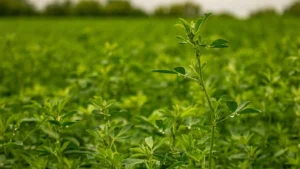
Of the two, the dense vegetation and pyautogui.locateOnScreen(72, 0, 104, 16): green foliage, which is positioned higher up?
pyautogui.locateOnScreen(72, 0, 104, 16): green foliage

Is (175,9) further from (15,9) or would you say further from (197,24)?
(197,24)

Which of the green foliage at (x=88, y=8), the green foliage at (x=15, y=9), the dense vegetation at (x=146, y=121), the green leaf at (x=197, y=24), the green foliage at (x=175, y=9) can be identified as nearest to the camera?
the green leaf at (x=197, y=24)

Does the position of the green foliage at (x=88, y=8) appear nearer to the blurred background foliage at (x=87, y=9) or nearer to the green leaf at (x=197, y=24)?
the blurred background foliage at (x=87, y=9)

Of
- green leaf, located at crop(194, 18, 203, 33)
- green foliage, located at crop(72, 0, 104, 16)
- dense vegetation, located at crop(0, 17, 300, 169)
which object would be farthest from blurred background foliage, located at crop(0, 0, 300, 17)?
green leaf, located at crop(194, 18, 203, 33)

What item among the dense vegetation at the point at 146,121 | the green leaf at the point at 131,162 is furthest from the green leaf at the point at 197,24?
the green leaf at the point at 131,162

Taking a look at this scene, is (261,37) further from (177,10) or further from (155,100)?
(177,10)

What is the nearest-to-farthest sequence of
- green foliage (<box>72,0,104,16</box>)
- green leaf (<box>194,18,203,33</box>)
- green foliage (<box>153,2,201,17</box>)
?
green leaf (<box>194,18,203,33</box>), green foliage (<box>72,0,104,16</box>), green foliage (<box>153,2,201,17</box>)

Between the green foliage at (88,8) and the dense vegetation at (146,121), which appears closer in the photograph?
the dense vegetation at (146,121)

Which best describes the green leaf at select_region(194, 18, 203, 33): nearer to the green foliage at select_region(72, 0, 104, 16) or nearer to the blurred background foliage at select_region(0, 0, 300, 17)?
the blurred background foliage at select_region(0, 0, 300, 17)

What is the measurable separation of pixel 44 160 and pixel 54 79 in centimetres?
315

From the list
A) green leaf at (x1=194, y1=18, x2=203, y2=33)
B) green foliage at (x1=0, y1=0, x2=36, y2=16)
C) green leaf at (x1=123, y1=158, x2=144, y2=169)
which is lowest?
green leaf at (x1=123, y1=158, x2=144, y2=169)

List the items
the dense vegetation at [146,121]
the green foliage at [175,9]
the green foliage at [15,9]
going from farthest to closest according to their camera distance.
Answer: the green foliage at [175,9]
the green foliage at [15,9]
the dense vegetation at [146,121]

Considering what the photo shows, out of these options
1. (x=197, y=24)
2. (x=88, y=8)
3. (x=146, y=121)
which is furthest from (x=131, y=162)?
(x=88, y=8)

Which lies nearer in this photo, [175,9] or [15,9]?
[15,9]
